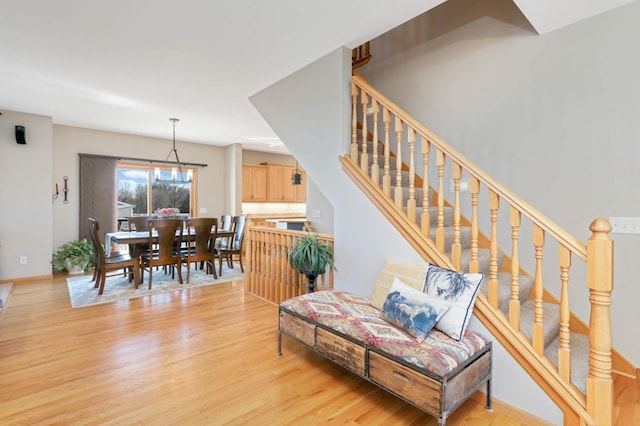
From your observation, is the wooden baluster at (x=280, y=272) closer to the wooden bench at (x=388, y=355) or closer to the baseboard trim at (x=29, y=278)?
the wooden bench at (x=388, y=355)

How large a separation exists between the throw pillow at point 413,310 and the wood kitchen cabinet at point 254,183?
243 inches

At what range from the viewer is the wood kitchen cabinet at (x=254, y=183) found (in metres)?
7.86

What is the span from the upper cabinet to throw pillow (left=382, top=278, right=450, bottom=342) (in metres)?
6.18

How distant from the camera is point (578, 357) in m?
2.04

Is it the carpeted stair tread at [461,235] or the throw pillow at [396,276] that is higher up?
the carpeted stair tread at [461,235]

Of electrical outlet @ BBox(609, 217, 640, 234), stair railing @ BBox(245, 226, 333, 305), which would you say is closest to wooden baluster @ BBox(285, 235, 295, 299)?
stair railing @ BBox(245, 226, 333, 305)

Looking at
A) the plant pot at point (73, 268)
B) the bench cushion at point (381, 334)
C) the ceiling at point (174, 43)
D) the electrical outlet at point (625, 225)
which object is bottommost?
the plant pot at point (73, 268)

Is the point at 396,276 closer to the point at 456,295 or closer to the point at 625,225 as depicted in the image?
the point at 456,295

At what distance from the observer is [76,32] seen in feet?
8.86

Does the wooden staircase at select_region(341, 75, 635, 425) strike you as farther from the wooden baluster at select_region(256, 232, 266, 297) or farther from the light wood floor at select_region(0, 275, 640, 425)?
the wooden baluster at select_region(256, 232, 266, 297)

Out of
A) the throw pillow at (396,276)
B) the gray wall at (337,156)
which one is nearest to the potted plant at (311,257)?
the gray wall at (337,156)

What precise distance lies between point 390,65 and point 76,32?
3.32 meters

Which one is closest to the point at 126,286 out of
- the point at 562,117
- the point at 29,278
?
the point at 29,278

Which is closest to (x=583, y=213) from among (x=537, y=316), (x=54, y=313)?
(x=537, y=316)
